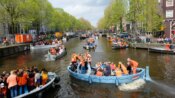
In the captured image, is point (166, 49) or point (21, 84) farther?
point (166, 49)

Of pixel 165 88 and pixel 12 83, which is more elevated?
pixel 12 83

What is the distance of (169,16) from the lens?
66.8m

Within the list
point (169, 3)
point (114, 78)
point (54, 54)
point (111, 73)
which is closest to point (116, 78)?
point (114, 78)

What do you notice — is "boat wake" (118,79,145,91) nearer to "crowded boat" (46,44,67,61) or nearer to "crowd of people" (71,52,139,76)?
"crowd of people" (71,52,139,76)

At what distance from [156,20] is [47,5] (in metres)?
40.8

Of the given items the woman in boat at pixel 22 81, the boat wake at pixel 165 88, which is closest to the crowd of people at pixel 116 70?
the boat wake at pixel 165 88

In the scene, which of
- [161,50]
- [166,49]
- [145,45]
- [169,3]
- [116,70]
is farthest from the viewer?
[169,3]

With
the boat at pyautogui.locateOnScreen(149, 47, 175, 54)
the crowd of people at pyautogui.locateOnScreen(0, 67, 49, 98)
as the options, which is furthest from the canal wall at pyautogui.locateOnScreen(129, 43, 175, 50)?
the crowd of people at pyautogui.locateOnScreen(0, 67, 49, 98)

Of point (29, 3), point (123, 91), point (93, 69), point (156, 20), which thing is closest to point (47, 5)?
point (29, 3)

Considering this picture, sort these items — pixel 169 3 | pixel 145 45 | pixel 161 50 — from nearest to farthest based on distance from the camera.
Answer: pixel 161 50
pixel 145 45
pixel 169 3

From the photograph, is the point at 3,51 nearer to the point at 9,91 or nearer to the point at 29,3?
the point at 29,3

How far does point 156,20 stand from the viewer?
208 feet

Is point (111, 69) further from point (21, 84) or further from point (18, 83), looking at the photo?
point (18, 83)

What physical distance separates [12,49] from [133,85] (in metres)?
35.8
